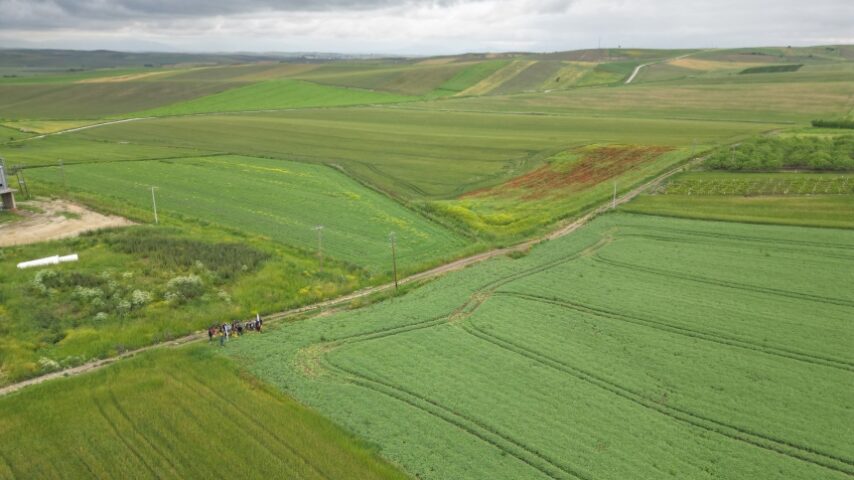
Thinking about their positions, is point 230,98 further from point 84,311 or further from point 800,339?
point 800,339

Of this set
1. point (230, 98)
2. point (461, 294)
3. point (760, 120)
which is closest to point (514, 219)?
point (461, 294)

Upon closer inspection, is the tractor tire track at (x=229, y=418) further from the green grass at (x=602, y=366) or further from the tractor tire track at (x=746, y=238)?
the tractor tire track at (x=746, y=238)

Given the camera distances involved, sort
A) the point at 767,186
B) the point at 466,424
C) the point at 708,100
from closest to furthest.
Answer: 1. the point at 466,424
2. the point at 767,186
3. the point at 708,100

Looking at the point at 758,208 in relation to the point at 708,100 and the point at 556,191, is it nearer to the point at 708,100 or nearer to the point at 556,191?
the point at 556,191

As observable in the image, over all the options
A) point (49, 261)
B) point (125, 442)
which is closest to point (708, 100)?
point (49, 261)

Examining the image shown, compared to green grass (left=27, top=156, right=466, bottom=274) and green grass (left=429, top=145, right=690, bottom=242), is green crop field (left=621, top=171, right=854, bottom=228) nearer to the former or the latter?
green grass (left=429, top=145, right=690, bottom=242)

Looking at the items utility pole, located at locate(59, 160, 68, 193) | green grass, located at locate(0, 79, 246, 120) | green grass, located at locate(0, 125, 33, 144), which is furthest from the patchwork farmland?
green grass, located at locate(0, 79, 246, 120)
